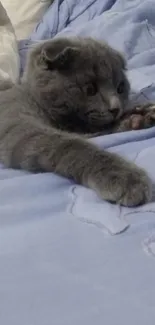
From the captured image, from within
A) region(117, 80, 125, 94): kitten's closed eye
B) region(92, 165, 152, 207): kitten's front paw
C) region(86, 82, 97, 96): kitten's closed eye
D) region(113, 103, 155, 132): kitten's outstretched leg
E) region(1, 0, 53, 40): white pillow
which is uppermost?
region(92, 165, 152, 207): kitten's front paw

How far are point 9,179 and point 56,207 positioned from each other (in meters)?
0.15

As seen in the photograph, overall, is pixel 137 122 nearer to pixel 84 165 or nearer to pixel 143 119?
pixel 143 119

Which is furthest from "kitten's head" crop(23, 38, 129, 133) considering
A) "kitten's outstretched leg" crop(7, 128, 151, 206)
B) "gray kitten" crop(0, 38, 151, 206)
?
"kitten's outstretched leg" crop(7, 128, 151, 206)

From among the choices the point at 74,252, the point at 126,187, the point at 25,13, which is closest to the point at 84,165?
the point at 126,187

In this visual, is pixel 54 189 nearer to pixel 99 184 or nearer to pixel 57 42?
pixel 99 184

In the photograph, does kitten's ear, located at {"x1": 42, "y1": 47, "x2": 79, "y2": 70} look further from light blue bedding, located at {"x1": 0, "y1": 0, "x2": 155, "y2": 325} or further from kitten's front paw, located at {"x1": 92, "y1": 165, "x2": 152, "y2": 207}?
kitten's front paw, located at {"x1": 92, "y1": 165, "x2": 152, "y2": 207}

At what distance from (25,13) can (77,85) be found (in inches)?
A: 53.8

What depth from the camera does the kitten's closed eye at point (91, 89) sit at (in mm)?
1205

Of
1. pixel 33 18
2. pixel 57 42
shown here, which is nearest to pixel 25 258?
pixel 57 42

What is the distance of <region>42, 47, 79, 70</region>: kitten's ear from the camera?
3.95 feet

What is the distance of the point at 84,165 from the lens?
0.96 m

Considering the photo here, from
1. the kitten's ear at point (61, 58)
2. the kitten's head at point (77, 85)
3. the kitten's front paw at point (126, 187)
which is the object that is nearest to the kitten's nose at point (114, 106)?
the kitten's head at point (77, 85)

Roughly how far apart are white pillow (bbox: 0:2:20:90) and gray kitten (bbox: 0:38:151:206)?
8.3 inches

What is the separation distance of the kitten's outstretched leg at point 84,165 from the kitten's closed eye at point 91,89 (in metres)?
0.16
